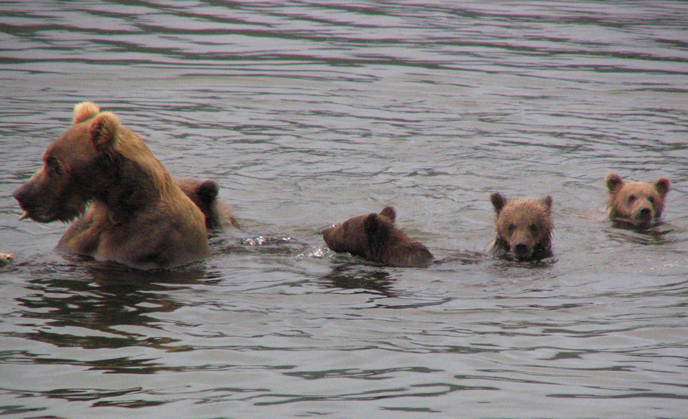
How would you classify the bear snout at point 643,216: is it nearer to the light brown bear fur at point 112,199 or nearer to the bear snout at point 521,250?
the bear snout at point 521,250

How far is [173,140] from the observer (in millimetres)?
13516

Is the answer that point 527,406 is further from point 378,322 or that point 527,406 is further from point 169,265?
point 169,265

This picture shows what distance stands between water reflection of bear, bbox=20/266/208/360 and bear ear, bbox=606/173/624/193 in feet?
19.8

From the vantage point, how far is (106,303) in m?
6.35

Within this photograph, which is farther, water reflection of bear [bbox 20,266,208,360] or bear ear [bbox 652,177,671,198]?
bear ear [bbox 652,177,671,198]

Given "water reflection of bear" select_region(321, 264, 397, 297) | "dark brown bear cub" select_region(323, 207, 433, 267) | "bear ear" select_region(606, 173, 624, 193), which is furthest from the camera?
"bear ear" select_region(606, 173, 624, 193)

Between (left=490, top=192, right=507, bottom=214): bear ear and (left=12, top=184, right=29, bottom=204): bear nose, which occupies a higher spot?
(left=12, top=184, right=29, bottom=204): bear nose

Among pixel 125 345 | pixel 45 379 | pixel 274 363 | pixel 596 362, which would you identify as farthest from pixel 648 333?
pixel 45 379

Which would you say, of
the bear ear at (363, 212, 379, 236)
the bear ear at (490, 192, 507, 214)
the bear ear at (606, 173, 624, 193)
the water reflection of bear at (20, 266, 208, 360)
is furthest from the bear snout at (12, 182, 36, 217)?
the bear ear at (606, 173, 624, 193)

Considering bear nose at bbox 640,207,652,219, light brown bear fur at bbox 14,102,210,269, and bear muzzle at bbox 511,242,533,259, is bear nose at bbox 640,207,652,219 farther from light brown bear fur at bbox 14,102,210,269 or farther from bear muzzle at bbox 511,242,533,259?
light brown bear fur at bbox 14,102,210,269

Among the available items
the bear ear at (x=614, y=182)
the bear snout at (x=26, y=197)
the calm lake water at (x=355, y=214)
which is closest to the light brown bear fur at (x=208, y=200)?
the calm lake water at (x=355, y=214)

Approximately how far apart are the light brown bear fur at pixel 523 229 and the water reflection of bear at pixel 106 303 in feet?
11.0

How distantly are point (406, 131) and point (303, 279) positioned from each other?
7.35 metres

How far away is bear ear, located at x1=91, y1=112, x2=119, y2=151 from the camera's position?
6551mm
